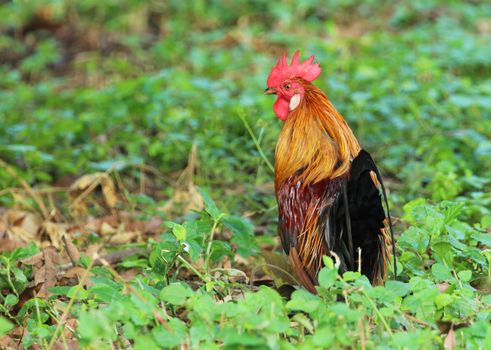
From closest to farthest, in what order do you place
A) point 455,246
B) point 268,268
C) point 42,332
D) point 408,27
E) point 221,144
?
point 42,332 → point 455,246 → point 268,268 → point 221,144 → point 408,27

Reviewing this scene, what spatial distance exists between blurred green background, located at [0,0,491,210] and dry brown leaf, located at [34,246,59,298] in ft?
3.85

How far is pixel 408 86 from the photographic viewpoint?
5.99m

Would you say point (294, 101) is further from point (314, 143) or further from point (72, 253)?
point (72, 253)

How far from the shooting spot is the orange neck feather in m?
3.18

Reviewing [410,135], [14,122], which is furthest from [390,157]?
[14,122]

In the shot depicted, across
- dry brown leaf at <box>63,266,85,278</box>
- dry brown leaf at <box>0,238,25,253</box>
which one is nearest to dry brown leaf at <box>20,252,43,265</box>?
dry brown leaf at <box>63,266,85,278</box>

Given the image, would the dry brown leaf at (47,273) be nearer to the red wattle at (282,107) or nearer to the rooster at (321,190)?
the rooster at (321,190)

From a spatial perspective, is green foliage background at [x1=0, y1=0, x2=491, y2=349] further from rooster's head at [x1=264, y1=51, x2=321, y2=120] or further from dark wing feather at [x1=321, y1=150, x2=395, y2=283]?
rooster's head at [x1=264, y1=51, x2=321, y2=120]

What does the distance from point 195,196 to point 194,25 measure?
491 cm

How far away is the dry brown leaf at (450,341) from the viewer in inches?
101

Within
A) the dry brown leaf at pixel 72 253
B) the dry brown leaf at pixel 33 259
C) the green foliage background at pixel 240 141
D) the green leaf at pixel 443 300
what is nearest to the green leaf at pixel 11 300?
the green foliage background at pixel 240 141

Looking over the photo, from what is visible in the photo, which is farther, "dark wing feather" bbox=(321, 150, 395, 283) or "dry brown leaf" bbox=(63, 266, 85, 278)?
"dry brown leaf" bbox=(63, 266, 85, 278)

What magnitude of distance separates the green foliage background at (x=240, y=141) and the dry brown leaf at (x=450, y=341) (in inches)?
0.7

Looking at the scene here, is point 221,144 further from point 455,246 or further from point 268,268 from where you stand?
point 455,246
